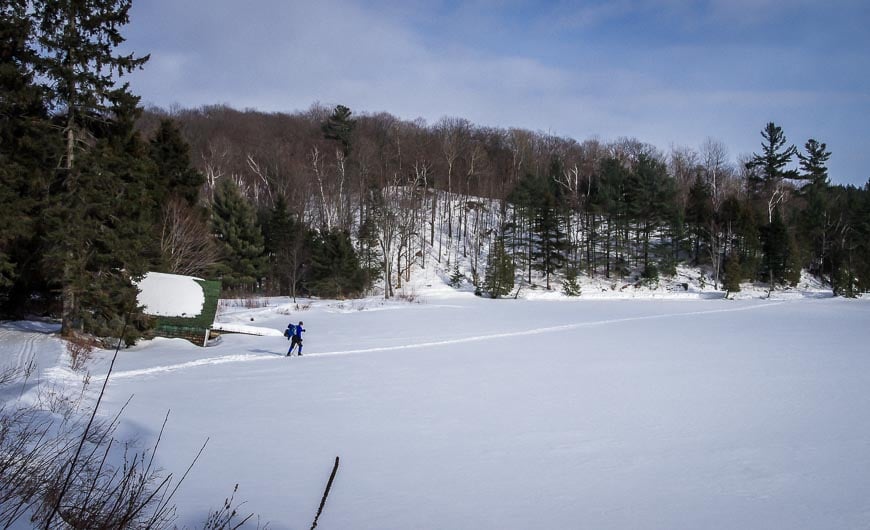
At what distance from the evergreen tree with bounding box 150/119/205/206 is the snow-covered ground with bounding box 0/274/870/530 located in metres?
14.4

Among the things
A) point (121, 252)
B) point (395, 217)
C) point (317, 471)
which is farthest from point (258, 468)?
point (395, 217)

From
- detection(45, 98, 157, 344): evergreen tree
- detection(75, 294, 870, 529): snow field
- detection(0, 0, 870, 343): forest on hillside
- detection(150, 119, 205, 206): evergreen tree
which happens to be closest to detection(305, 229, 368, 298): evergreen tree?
detection(0, 0, 870, 343): forest on hillside

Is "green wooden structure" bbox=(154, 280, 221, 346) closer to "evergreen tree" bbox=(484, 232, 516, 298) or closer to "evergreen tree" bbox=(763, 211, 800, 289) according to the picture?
"evergreen tree" bbox=(484, 232, 516, 298)

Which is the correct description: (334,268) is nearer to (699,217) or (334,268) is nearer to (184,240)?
(184,240)

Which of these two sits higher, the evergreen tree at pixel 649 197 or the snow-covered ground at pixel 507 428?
the evergreen tree at pixel 649 197

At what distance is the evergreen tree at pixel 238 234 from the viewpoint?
36.0 meters

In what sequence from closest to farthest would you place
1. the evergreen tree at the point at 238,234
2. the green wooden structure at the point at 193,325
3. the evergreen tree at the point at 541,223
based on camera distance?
the green wooden structure at the point at 193,325
the evergreen tree at the point at 238,234
the evergreen tree at the point at 541,223

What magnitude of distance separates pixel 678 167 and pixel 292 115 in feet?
194

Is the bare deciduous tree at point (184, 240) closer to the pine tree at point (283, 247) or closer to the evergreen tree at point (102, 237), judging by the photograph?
the evergreen tree at point (102, 237)

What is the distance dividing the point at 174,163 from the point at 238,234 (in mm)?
7891

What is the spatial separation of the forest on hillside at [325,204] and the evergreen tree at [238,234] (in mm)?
156

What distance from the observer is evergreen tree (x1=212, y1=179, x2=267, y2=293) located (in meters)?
36.0

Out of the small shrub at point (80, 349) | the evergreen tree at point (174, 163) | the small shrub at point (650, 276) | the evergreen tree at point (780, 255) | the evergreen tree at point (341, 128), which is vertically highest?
the evergreen tree at point (341, 128)

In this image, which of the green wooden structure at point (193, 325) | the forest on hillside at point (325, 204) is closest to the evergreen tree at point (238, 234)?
the forest on hillside at point (325, 204)
